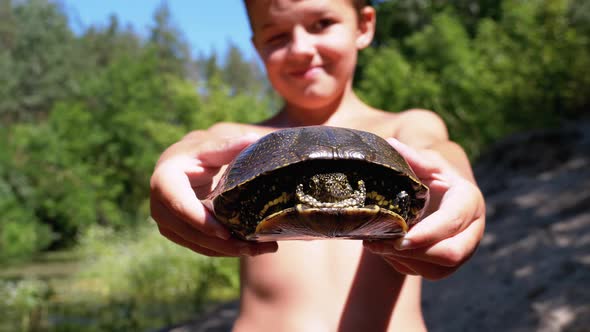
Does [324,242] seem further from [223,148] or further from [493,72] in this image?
[493,72]

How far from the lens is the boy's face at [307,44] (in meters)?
1.22

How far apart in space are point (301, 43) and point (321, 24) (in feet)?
0.32

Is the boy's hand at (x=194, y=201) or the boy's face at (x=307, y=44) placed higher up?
the boy's face at (x=307, y=44)

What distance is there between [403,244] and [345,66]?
637 mm

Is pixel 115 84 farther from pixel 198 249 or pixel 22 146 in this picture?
pixel 198 249

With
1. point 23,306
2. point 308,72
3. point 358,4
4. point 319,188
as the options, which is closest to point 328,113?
point 308,72

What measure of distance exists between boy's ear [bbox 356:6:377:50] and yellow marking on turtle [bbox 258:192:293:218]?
0.74m

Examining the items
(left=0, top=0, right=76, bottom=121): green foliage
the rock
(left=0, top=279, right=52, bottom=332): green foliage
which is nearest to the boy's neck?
the rock

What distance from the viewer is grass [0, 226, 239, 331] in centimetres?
586

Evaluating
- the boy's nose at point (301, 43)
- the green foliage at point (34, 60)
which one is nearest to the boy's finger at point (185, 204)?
the boy's nose at point (301, 43)

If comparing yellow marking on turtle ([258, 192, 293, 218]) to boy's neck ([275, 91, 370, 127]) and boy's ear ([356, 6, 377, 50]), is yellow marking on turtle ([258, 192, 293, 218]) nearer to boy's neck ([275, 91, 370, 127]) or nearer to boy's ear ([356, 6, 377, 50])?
boy's neck ([275, 91, 370, 127])

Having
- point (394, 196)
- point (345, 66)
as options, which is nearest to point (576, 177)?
point (345, 66)

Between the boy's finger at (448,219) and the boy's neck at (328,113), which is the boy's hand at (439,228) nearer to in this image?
the boy's finger at (448,219)

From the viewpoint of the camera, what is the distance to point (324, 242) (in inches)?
47.1
